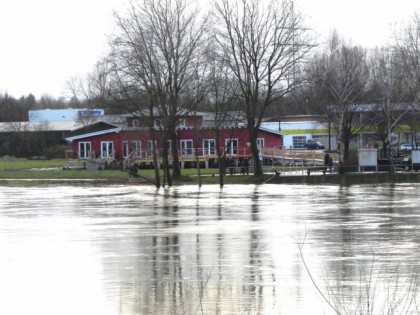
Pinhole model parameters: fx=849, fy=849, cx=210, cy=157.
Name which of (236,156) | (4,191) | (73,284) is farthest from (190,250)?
(236,156)

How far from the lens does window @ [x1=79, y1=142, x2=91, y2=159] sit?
3497 inches

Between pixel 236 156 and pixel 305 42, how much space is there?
21.9 metres

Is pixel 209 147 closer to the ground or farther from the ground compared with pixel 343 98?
closer to the ground

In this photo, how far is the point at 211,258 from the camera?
1830 centimetres

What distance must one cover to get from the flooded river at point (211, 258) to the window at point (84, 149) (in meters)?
53.2

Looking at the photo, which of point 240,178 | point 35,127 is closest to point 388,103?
point 240,178

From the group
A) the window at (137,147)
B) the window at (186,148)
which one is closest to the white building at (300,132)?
the window at (186,148)

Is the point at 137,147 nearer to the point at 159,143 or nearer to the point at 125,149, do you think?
the point at 125,149

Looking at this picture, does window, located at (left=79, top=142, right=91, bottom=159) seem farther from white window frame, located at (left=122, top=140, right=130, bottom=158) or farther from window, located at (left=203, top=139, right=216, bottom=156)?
window, located at (left=203, top=139, right=216, bottom=156)

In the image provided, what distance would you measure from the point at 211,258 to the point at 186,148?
64.3 meters

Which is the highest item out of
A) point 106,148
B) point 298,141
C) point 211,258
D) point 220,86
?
point 220,86

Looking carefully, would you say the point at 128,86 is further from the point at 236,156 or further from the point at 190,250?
the point at 190,250

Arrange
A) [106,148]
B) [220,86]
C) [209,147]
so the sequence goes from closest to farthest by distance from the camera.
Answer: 1. [220,86]
2. [209,147]
3. [106,148]

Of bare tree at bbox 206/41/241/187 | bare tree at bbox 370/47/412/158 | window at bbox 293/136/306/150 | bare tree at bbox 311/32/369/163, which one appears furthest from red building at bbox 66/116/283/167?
window at bbox 293/136/306/150
